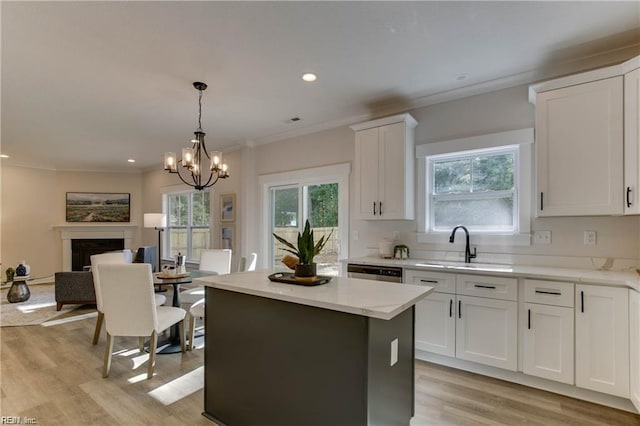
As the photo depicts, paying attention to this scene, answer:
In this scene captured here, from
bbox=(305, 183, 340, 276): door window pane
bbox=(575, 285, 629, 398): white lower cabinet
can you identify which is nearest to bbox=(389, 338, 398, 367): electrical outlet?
bbox=(575, 285, 629, 398): white lower cabinet

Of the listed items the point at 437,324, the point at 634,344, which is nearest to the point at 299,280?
the point at 437,324

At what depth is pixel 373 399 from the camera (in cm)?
159

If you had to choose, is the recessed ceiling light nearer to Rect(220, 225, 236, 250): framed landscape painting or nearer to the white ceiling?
the white ceiling

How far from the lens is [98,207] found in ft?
26.5

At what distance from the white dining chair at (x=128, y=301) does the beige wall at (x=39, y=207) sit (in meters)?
6.28

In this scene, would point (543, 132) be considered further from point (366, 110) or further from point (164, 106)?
point (164, 106)

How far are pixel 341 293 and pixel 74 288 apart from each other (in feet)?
15.9

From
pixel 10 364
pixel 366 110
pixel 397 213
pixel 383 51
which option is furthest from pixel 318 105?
pixel 10 364

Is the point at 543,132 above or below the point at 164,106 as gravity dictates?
below

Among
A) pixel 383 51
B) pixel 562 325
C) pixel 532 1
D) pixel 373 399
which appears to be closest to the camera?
pixel 373 399

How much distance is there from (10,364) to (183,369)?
1.66 m

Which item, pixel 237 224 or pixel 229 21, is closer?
pixel 229 21

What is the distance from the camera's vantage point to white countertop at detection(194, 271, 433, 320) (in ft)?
5.04

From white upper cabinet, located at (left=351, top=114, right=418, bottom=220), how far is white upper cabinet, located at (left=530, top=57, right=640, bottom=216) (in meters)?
1.20
